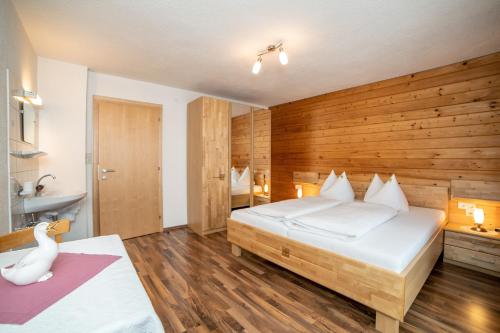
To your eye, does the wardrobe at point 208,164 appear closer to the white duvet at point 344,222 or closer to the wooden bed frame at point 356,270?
the wooden bed frame at point 356,270

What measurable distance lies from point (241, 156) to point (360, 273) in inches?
112

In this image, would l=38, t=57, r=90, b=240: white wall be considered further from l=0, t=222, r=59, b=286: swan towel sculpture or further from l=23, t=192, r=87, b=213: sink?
l=0, t=222, r=59, b=286: swan towel sculpture

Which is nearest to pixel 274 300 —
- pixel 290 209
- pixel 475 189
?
pixel 290 209

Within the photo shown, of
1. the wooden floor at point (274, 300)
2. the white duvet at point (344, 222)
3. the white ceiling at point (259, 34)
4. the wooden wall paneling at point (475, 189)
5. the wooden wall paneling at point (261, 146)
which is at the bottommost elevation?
the wooden floor at point (274, 300)

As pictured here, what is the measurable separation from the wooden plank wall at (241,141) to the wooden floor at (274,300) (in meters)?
1.82

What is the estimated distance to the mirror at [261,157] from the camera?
14.8ft

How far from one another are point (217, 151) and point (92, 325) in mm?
3142

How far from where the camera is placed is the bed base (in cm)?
154

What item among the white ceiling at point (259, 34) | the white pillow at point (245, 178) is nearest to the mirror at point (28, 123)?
the white ceiling at point (259, 34)

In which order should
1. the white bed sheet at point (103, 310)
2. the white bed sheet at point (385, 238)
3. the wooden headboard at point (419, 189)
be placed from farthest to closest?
the wooden headboard at point (419, 189) < the white bed sheet at point (385, 238) < the white bed sheet at point (103, 310)

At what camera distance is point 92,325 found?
0.66m

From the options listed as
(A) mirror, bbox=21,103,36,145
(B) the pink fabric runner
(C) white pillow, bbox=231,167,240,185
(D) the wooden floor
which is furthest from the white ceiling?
(D) the wooden floor

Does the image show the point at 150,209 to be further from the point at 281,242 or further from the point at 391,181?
the point at 391,181

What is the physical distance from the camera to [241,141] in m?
4.18
